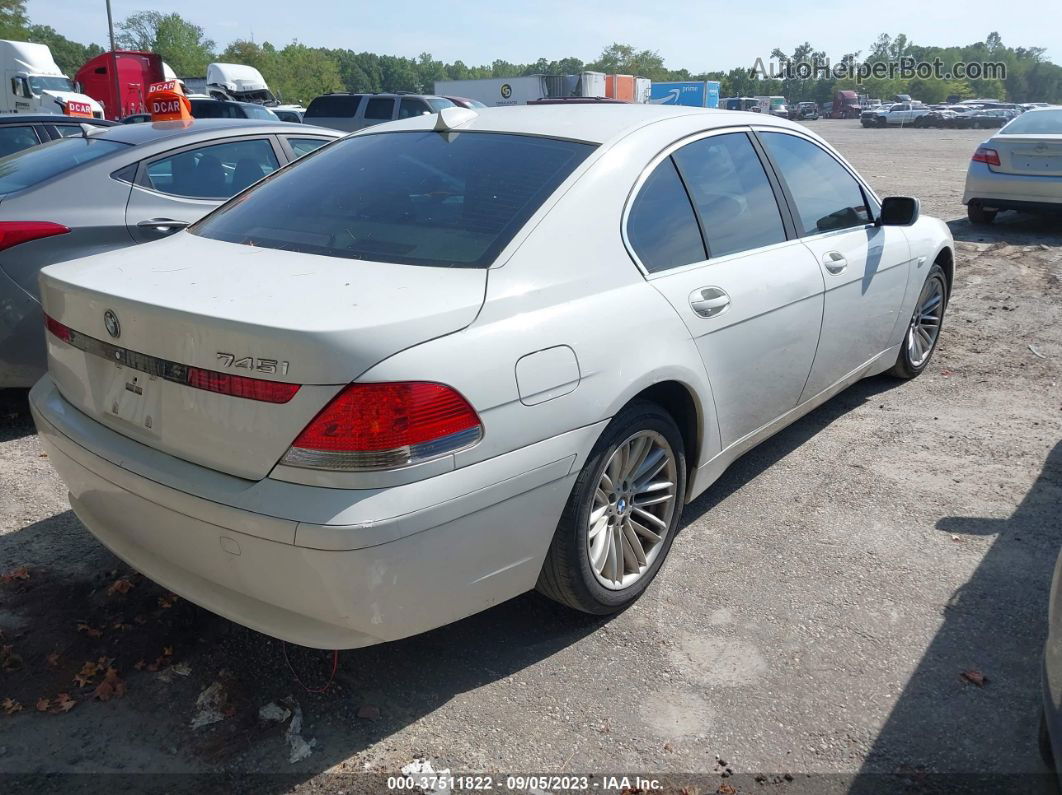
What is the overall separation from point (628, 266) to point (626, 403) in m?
Result: 0.48

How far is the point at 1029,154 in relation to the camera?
1030 cm

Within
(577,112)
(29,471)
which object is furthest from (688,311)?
(29,471)

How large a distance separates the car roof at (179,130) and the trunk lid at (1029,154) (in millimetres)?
8384

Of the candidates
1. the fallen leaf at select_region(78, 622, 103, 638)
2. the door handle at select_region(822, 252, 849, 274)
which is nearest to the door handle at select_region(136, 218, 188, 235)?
the fallen leaf at select_region(78, 622, 103, 638)

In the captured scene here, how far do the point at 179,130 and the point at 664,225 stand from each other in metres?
3.52

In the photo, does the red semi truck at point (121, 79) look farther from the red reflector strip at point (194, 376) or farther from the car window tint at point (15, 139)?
the red reflector strip at point (194, 376)

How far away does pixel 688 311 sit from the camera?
312 centimetres

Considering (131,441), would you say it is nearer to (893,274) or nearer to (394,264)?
(394,264)

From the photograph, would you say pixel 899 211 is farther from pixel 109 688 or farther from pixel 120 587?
pixel 109 688

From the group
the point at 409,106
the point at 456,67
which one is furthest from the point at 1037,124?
the point at 456,67

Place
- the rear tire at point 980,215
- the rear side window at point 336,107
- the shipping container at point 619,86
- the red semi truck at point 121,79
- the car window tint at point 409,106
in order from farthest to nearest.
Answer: the shipping container at point 619,86
the red semi truck at point 121,79
the rear side window at point 336,107
the car window tint at point 409,106
the rear tire at point 980,215

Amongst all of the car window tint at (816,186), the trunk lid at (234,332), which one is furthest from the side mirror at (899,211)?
the trunk lid at (234,332)

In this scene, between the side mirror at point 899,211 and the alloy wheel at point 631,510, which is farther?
the side mirror at point 899,211

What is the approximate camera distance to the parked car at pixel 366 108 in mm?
18031
